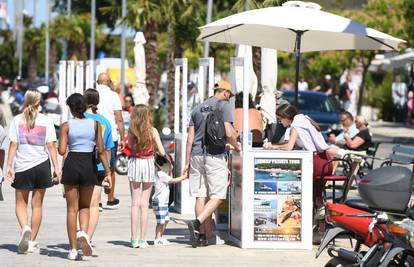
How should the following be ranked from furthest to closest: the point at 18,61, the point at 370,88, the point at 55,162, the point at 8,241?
the point at 18,61 < the point at 370,88 < the point at 8,241 < the point at 55,162

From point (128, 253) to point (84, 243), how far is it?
2.20ft

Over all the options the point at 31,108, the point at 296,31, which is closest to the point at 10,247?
the point at 31,108

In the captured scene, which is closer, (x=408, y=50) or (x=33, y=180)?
(x=33, y=180)

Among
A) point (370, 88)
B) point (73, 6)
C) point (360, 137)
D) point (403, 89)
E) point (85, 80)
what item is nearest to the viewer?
point (360, 137)

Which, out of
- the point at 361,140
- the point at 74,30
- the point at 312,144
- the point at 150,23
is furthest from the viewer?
the point at 74,30

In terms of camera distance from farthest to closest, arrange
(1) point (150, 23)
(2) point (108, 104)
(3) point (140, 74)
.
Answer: (1) point (150, 23)
(3) point (140, 74)
(2) point (108, 104)

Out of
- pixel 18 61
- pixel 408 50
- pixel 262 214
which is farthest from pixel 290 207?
pixel 18 61

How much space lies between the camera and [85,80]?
103 ft

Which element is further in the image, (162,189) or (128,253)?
(162,189)

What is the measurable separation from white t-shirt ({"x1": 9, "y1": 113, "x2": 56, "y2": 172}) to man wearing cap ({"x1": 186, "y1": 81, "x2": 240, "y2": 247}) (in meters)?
1.77

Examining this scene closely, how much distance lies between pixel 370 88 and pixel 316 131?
133 ft

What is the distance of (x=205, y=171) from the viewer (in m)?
13.3

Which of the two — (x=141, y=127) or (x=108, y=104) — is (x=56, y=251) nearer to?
(x=141, y=127)

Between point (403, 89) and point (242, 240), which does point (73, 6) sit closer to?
point (403, 89)
